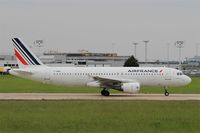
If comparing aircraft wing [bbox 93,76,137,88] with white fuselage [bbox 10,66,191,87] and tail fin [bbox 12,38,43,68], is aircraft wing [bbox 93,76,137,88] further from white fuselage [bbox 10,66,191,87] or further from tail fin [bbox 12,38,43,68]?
tail fin [bbox 12,38,43,68]

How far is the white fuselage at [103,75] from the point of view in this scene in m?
44.8

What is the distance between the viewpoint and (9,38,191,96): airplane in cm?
4453

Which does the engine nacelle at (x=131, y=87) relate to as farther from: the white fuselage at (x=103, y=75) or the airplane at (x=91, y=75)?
the white fuselage at (x=103, y=75)

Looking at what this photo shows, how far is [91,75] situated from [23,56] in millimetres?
6384

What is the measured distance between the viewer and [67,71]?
1772 inches

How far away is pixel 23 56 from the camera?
149 feet
